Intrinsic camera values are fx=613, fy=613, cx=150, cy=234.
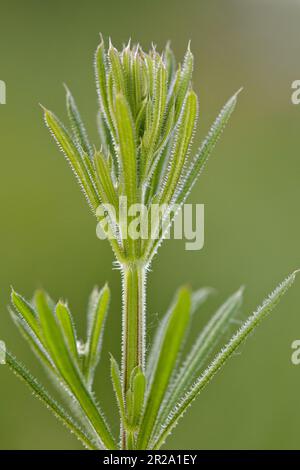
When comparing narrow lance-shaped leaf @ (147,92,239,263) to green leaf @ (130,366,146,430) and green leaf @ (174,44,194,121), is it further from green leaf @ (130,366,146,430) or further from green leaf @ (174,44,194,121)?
green leaf @ (130,366,146,430)

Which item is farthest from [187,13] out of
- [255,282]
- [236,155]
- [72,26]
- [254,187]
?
[255,282]

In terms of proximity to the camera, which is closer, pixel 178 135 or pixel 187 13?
pixel 178 135

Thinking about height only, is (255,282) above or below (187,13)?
below

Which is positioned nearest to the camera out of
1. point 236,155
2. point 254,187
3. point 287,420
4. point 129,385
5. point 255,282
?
point 129,385

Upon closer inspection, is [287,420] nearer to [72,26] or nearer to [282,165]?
[282,165]

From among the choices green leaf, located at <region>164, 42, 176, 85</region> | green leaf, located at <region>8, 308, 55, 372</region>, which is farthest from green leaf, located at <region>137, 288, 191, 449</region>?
green leaf, located at <region>164, 42, 176, 85</region>
